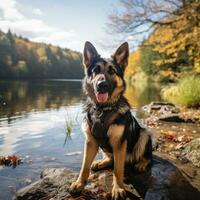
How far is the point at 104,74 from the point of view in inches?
180

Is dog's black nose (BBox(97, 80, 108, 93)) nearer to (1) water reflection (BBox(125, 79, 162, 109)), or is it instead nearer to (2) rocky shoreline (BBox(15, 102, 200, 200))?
(2) rocky shoreline (BBox(15, 102, 200, 200))

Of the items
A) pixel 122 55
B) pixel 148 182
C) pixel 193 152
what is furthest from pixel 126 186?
pixel 122 55

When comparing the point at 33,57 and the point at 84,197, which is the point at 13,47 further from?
the point at 84,197

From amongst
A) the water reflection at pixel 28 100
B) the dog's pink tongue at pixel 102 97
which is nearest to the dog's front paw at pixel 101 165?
the dog's pink tongue at pixel 102 97

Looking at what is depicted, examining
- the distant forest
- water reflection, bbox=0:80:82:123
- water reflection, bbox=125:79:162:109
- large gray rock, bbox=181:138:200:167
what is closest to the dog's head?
large gray rock, bbox=181:138:200:167

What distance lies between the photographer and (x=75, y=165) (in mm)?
6469

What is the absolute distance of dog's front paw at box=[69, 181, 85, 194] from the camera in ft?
14.4

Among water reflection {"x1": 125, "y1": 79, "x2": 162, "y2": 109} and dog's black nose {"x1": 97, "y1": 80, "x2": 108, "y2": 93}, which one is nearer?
dog's black nose {"x1": 97, "y1": 80, "x2": 108, "y2": 93}

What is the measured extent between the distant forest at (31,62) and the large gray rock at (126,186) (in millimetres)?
72530

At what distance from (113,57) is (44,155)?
3821 mm

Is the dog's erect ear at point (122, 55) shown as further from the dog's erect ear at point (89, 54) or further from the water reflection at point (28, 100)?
the water reflection at point (28, 100)

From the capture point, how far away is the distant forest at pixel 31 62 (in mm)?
78075

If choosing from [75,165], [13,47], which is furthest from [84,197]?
[13,47]

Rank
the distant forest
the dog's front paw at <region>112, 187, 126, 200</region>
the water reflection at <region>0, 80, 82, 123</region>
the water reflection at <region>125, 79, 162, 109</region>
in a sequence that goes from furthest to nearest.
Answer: the distant forest
the water reflection at <region>125, 79, 162, 109</region>
the water reflection at <region>0, 80, 82, 123</region>
the dog's front paw at <region>112, 187, 126, 200</region>
